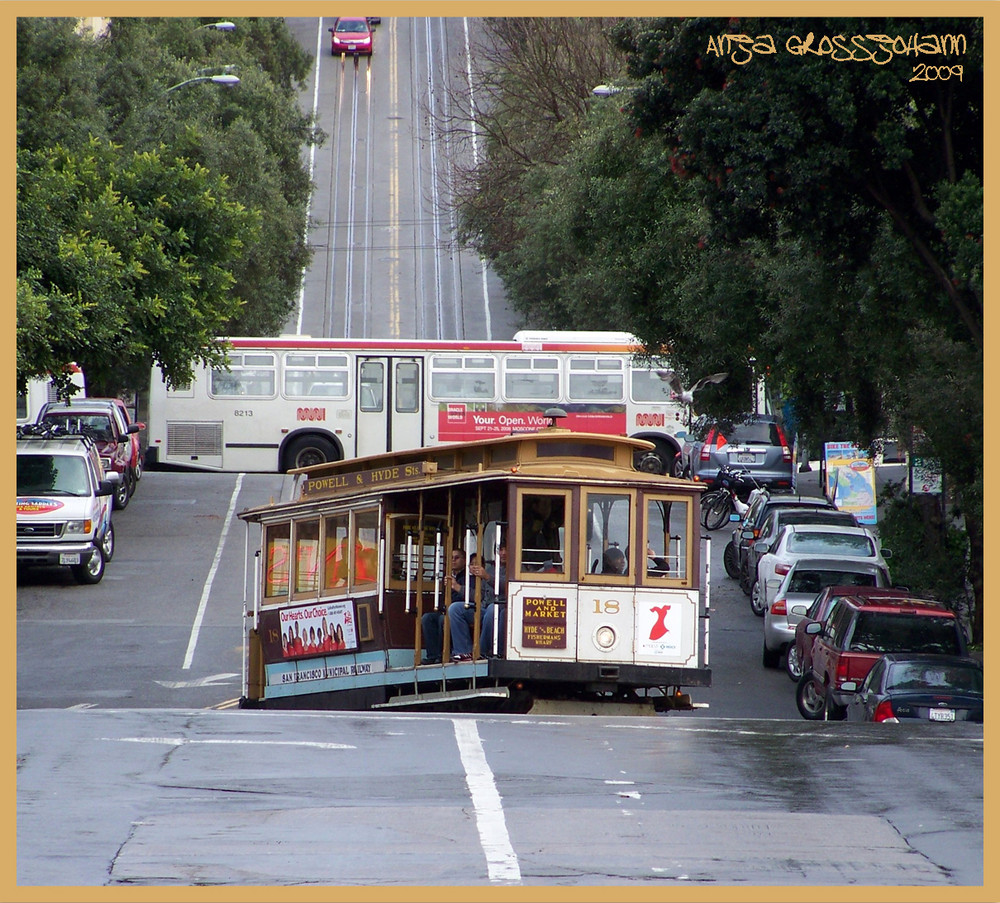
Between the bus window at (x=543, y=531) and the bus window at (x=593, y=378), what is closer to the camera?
the bus window at (x=543, y=531)

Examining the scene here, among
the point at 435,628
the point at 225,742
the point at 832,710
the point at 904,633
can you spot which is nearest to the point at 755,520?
the point at 904,633

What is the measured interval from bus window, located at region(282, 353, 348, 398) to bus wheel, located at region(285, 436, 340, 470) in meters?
1.12

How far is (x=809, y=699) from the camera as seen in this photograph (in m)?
16.3

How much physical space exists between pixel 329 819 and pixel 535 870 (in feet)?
5.50

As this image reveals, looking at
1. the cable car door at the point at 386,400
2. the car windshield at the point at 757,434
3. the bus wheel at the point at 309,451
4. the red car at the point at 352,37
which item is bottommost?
the bus wheel at the point at 309,451

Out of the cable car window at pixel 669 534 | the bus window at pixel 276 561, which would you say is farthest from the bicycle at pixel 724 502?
the cable car window at pixel 669 534

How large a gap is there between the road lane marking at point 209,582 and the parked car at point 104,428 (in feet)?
7.87

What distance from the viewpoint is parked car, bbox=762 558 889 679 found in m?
19.2

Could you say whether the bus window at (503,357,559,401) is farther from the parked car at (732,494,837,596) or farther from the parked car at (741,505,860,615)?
the parked car at (741,505,860,615)

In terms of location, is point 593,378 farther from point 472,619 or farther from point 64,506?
point 472,619

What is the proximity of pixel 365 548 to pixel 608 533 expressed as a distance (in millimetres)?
2686

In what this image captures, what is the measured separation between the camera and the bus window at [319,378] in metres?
34.3

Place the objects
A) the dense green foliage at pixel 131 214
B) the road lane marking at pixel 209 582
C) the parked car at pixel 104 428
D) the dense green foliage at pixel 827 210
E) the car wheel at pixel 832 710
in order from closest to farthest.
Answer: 1. the dense green foliage at pixel 827 210
2. the car wheel at pixel 832 710
3. the road lane marking at pixel 209 582
4. the dense green foliage at pixel 131 214
5. the parked car at pixel 104 428

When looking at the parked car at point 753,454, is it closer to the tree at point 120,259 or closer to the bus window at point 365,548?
the tree at point 120,259
